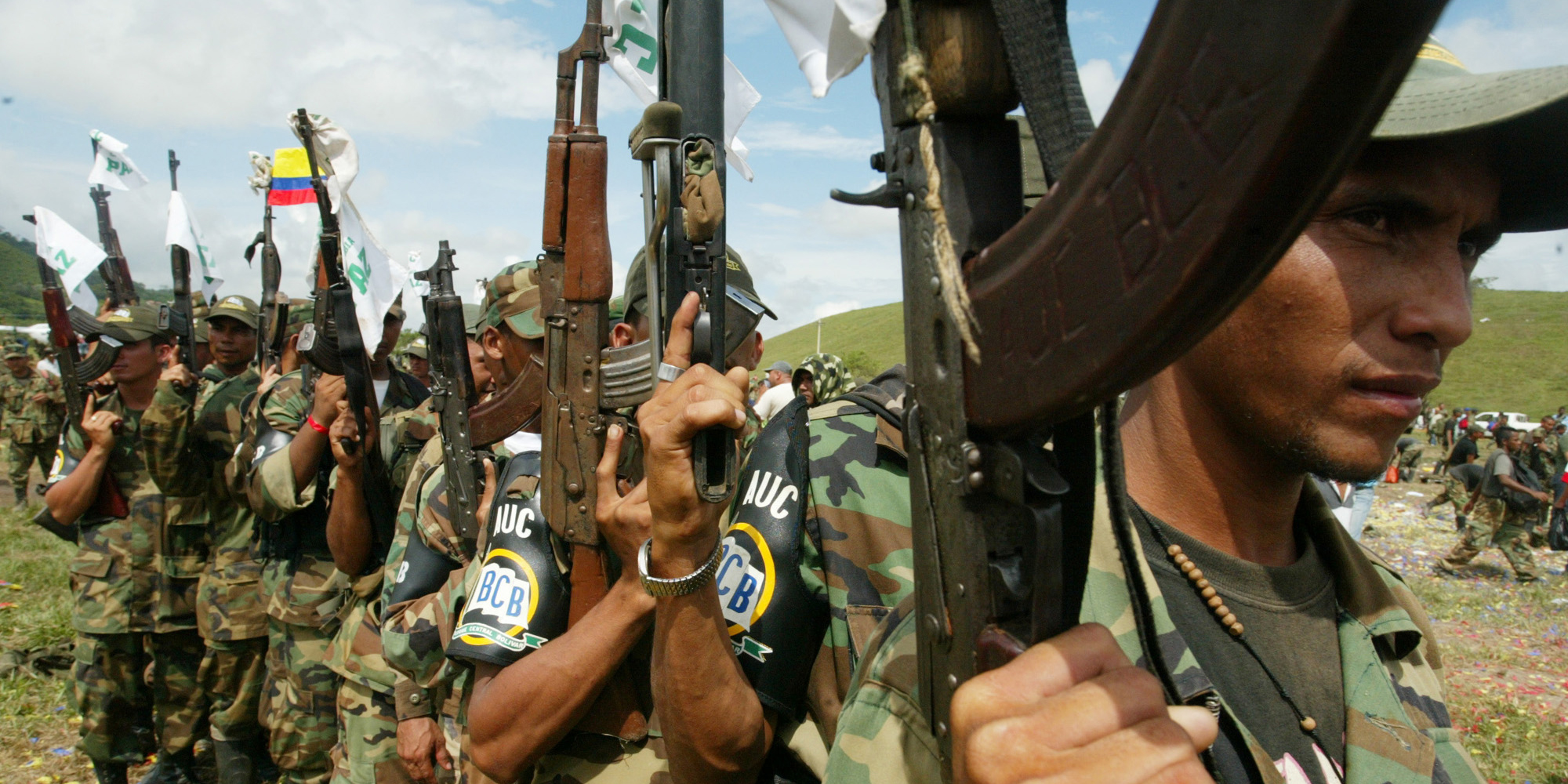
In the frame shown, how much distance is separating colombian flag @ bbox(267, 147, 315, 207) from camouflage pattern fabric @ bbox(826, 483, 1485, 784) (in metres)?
5.34

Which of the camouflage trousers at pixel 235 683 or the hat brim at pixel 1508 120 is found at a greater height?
the hat brim at pixel 1508 120

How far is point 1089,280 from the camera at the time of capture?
81 cm

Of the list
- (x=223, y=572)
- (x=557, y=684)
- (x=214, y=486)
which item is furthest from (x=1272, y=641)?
(x=214, y=486)

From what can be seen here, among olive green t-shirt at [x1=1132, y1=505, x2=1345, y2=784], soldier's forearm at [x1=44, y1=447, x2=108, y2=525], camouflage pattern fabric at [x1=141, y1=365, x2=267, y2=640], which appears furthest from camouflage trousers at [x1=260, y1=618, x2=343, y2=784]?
olive green t-shirt at [x1=1132, y1=505, x2=1345, y2=784]

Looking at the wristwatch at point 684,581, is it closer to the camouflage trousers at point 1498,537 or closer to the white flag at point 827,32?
the white flag at point 827,32

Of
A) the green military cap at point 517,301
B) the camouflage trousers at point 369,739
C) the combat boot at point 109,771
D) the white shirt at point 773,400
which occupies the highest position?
the green military cap at point 517,301

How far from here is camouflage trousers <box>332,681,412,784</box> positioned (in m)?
3.97

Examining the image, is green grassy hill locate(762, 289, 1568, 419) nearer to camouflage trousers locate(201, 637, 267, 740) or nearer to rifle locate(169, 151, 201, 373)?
rifle locate(169, 151, 201, 373)

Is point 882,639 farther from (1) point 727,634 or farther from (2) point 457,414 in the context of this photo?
(2) point 457,414

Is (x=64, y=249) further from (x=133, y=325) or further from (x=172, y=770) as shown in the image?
(x=172, y=770)

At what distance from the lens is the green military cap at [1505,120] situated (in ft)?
4.08

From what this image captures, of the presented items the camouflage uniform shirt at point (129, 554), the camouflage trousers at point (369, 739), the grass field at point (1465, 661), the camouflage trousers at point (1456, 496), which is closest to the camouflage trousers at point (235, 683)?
the camouflage uniform shirt at point (129, 554)

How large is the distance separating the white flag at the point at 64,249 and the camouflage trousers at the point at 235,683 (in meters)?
2.85

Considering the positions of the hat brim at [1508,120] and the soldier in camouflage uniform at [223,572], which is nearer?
the hat brim at [1508,120]
